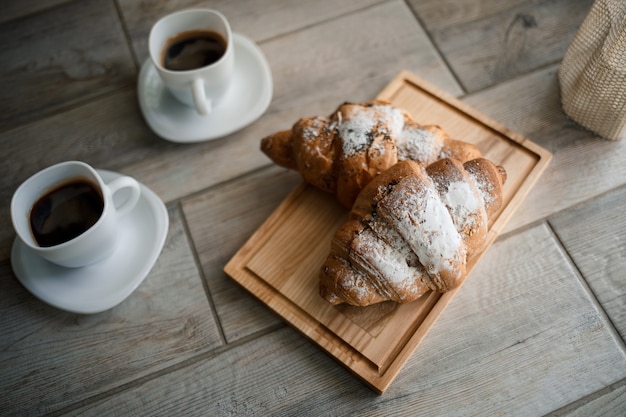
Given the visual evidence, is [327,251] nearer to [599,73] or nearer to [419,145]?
[419,145]

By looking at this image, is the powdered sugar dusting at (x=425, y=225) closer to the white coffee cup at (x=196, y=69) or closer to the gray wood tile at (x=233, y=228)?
the gray wood tile at (x=233, y=228)

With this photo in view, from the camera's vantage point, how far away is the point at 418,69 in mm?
1261

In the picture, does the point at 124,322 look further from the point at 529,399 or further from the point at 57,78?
the point at 529,399

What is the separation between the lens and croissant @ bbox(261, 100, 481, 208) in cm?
94

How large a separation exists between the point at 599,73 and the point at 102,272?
0.99 m

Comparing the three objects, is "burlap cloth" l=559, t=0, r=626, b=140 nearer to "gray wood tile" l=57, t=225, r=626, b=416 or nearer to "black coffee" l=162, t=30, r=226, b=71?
"gray wood tile" l=57, t=225, r=626, b=416

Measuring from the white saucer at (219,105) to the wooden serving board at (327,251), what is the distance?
0.23 m

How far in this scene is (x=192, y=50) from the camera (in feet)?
3.77

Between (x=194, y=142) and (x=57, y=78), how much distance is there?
15.5 inches

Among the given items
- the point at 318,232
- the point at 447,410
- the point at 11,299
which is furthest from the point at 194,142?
the point at 447,410

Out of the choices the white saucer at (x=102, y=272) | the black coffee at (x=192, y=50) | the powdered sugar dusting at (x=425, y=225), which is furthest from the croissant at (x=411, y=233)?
the black coffee at (x=192, y=50)

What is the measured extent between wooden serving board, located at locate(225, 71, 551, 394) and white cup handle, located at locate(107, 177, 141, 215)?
0.69 feet

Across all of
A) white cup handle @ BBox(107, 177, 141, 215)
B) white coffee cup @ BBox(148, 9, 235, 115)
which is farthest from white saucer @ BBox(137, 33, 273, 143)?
white cup handle @ BBox(107, 177, 141, 215)

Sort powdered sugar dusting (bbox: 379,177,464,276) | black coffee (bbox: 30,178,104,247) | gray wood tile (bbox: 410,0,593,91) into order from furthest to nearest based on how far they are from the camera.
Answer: gray wood tile (bbox: 410,0,593,91)
black coffee (bbox: 30,178,104,247)
powdered sugar dusting (bbox: 379,177,464,276)
